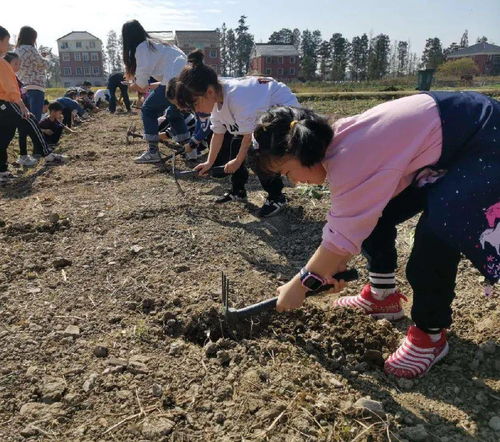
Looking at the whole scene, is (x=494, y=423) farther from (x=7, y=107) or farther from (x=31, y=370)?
(x=7, y=107)

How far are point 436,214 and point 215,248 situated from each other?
1.85m

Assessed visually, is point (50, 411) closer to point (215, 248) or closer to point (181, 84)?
point (215, 248)

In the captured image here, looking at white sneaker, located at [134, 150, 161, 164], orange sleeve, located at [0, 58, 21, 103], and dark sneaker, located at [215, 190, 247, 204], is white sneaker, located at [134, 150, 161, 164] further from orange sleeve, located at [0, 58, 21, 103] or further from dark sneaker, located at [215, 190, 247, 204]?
dark sneaker, located at [215, 190, 247, 204]

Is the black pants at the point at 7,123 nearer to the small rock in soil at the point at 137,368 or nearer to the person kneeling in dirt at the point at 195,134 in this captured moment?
the person kneeling in dirt at the point at 195,134

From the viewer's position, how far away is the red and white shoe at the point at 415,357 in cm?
203

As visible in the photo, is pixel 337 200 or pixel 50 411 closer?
pixel 337 200

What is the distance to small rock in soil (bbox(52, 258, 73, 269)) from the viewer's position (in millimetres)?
3129

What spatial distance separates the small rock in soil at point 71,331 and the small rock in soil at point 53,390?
0.35 m

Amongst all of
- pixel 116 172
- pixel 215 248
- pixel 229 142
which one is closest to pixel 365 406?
pixel 215 248

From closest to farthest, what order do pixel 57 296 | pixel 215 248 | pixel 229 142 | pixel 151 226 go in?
1. pixel 57 296
2. pixel 215 248
3. pixel 151 226
4. pixel 229 142

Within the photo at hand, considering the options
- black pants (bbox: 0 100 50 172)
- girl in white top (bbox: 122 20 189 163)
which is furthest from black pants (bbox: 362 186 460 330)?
black pants (bbox: 0 100 50 172)

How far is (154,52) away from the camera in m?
5.63

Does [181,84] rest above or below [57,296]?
above

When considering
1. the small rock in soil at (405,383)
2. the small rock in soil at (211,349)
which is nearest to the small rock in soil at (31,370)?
the small rock in soil at (211,349)
